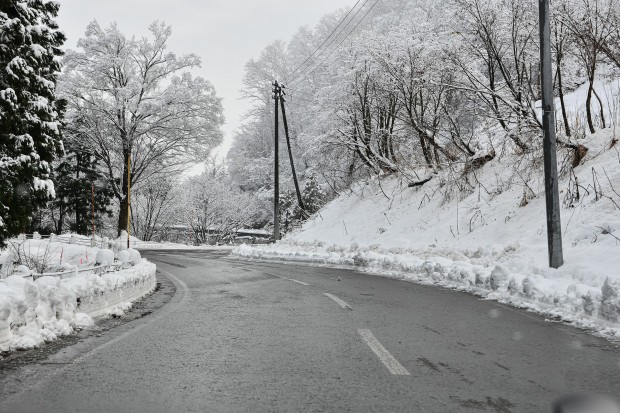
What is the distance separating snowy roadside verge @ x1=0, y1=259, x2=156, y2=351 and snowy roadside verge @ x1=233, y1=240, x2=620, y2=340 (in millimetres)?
6876

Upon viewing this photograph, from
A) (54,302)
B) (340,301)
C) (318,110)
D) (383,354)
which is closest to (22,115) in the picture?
(54,302)

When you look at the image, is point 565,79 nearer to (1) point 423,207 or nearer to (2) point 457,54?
(2) point 457,54

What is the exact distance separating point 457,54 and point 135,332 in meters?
18.3

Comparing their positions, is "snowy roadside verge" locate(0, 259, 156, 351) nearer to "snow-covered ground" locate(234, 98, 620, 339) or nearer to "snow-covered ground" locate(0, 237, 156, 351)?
"snow-covered ground" locate(0, 237, 156, 351)

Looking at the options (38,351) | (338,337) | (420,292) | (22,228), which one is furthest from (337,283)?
(22,228)

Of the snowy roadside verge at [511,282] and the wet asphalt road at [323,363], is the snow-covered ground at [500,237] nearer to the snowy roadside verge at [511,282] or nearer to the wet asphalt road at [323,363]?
the snowy roadside verge at [511,282]

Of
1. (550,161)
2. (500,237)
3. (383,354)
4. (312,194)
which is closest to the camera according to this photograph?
(383,354)

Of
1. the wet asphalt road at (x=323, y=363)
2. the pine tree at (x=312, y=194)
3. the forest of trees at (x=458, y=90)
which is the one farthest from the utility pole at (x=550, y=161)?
A: the pine tree at (x=312, y=194)

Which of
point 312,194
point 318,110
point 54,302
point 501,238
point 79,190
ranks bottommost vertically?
point 54,302

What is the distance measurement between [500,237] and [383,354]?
41.9ft

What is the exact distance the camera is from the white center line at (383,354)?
15.6ft

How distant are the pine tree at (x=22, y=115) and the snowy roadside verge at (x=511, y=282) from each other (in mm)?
11409

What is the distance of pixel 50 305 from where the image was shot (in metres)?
6.38

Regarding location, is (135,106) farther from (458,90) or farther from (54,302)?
(54,302)
